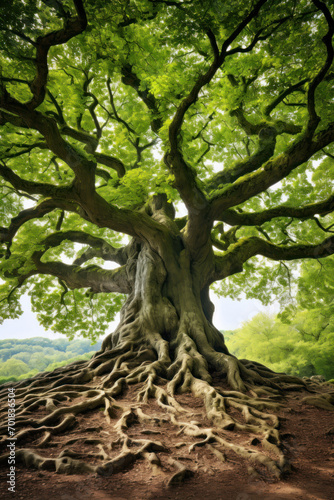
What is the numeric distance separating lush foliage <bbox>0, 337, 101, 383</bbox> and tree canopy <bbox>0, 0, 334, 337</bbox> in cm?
1411

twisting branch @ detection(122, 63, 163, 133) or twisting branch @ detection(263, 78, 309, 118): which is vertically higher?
twisting branch @ detection(122, 63, 163, 133)

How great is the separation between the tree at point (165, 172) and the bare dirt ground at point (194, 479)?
0.53 ft

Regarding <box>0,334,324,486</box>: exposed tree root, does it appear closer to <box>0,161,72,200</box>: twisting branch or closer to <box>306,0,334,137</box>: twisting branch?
<box>0,161,72,200</box>: twisting branch

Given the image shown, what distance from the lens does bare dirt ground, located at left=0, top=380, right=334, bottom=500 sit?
84.5 inches

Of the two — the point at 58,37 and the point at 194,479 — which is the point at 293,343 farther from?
the point at 58,37

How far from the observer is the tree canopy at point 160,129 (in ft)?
13.0

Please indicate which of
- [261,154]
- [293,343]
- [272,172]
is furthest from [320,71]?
[293,343]

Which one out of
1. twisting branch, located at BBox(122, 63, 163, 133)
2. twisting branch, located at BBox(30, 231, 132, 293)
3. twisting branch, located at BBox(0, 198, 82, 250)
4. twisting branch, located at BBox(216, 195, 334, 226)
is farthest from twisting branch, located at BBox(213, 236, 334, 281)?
twisting branch, located at BBox(0, 198, 82, 250)

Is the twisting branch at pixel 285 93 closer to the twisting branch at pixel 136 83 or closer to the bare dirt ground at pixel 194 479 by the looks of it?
the twisting branch at pixel 136 83

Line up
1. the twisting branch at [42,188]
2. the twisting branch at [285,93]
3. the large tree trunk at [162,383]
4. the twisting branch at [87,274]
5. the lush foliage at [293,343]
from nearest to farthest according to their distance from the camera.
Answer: the large tree trunk at [162,383]
the twisting branch at [42,188]
the twisting branch at [285,93]
the twisting branch at [87,274]
the lush foliage at [293,343]

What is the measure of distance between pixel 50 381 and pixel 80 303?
6152mm

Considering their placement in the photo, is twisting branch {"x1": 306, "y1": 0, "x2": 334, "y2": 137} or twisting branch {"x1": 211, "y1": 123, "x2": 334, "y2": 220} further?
twisting branch {"x1": 211, "y1": 123, "x2": 334, "y2": 220}

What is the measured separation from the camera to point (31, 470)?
2.47 m

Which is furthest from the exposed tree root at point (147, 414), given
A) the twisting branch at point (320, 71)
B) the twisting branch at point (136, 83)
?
the twisting branch at point (136, 83)
